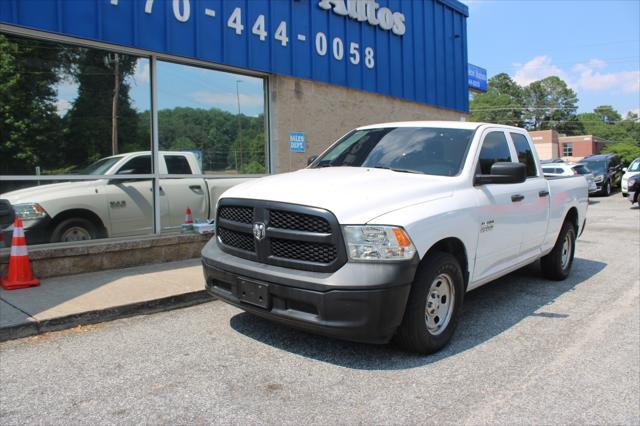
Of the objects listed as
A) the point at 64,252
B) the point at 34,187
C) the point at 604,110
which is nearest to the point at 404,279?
the point at 64,252

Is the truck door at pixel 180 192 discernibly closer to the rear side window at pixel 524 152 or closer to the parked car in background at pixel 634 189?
the rear side window at pixel 524 152

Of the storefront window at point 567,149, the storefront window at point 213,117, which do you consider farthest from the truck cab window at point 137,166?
the storefront window at point 567,149

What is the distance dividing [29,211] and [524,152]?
6161 millimetres

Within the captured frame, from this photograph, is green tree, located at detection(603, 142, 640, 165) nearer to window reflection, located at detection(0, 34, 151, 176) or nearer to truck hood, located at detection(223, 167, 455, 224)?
window reflection, located at detection(0, 34, 151, 176)

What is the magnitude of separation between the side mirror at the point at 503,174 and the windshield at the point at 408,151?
243 millimetres

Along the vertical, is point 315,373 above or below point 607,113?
below

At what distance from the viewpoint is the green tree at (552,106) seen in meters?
118

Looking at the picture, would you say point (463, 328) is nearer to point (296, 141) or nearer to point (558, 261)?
point (558, 261)

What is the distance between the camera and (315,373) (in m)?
3.75

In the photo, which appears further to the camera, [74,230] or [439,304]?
[74,230]

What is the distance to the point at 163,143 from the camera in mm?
8070

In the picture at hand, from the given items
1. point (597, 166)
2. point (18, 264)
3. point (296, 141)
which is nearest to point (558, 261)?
point (296, 141)

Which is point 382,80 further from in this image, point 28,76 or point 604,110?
point 604,110

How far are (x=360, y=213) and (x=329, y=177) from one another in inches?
32.8
